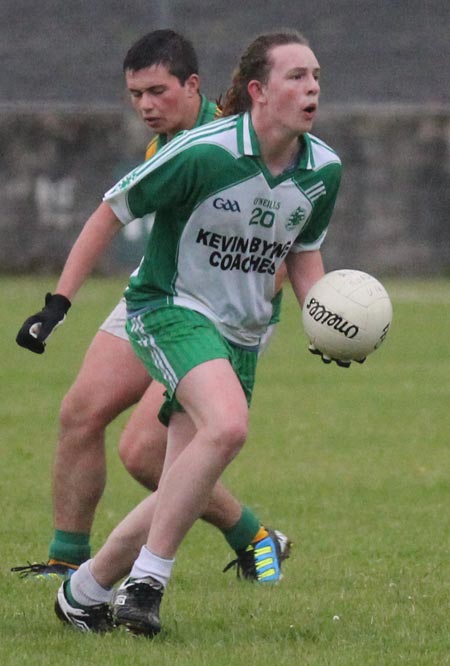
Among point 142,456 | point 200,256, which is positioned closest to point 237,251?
point 200,256

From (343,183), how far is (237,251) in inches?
720

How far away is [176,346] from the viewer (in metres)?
5.25

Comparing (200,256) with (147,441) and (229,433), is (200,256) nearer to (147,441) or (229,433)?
(229,433)

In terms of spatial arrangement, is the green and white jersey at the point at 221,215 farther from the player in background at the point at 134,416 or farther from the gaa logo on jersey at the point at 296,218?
the player in background at the point at 134,416

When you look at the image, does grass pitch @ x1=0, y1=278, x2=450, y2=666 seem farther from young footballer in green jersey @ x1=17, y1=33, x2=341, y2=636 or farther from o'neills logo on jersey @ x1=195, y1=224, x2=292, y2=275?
o'neills logo on jersey @ x1=195, y1=224, x2=292, y2=275

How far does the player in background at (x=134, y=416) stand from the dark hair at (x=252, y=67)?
0.84 m

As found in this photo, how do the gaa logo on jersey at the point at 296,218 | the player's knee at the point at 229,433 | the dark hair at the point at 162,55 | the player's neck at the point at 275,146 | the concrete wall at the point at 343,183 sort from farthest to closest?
the concrete wall at the point at 343,183 → the dark hair at the point at 162,55 → the gaa logo on jersey at the point at 296,218 → the player's neck at the point at 275,146 → the player's knee at the point at 229,433

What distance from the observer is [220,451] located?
198 inches

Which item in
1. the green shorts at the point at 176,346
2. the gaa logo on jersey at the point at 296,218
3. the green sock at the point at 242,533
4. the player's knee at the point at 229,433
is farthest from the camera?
the green sock at the point at 242,533

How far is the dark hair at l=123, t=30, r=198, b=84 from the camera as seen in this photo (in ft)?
20.9

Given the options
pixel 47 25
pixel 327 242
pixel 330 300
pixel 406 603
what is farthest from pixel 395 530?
pixel 47 25

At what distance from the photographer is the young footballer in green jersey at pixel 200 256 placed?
16.8ft

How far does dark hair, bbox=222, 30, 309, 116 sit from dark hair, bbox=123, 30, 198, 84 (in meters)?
0.85

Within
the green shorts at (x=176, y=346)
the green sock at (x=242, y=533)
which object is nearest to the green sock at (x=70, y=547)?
the green sock at (x=242, y=533)
